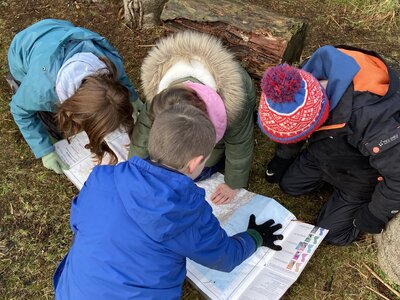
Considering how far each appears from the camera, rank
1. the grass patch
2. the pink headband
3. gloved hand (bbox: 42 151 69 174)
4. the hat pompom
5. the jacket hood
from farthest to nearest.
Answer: the grass patch → gloved hand (bbox: 42 151 69 174) → the pink headband → the hat pompom → the jacket hood

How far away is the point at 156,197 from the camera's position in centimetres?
132

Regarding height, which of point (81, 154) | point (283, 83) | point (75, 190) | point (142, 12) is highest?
point (283, 83)

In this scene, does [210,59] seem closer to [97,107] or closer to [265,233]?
[97,107]

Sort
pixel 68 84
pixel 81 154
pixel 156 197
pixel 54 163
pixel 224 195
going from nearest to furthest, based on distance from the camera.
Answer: pixel 156 197
pixel 68 84
pixel 224 195
pixel 54 163
pixel 81 154

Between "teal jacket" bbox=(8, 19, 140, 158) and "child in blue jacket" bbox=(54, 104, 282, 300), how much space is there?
2.34ft

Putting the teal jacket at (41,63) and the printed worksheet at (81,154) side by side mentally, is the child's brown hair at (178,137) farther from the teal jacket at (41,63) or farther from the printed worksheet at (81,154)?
the printed worksheet at (81,154)

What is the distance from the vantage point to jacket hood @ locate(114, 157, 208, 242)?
1.33 m

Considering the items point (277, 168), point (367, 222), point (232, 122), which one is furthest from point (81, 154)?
point (367, 222)

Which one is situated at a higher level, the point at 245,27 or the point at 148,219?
the point at 245,27

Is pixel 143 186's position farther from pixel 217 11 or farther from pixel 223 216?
pixel 217 11

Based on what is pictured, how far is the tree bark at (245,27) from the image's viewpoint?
2.48m

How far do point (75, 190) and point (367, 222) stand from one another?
5.49 ft

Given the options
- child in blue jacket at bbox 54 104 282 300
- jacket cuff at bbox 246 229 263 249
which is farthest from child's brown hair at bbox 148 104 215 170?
jacket cuff at bbox 246 229 263 249

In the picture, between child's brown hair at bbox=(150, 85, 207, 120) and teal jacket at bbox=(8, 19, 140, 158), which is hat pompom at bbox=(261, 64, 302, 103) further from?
teal jacket at bbox=(8, 19, 140, 158)
